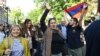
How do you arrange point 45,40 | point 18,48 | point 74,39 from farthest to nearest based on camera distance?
point 74,39 → point 45,40 → point 18,48

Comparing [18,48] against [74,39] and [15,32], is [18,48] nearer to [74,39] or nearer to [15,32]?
[15,32]

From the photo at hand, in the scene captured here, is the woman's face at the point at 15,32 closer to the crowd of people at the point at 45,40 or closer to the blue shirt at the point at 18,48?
the crowd of people at the point at 45,40

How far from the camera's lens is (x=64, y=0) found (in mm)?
43969

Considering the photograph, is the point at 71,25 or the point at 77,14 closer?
the point at 71,25

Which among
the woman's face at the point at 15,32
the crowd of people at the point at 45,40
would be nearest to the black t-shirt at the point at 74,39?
the crowd of people at the point at 45,40

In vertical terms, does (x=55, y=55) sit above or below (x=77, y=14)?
below

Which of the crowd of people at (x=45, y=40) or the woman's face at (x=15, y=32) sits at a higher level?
the woman's face at (x=15, y=32)

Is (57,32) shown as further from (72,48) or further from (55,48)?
(72,48)

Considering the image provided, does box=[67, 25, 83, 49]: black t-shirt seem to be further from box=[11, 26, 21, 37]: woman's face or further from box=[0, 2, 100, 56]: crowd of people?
box=[11, 26, 21, 37]: woman's face

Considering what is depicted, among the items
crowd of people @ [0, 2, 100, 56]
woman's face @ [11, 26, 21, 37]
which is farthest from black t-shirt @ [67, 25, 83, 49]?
woman's face @ [11, 26, 21, 37]

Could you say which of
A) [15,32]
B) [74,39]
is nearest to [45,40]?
[74,39]

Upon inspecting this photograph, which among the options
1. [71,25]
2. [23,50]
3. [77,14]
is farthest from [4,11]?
[23,50]

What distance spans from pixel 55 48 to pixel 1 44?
79.3 inches

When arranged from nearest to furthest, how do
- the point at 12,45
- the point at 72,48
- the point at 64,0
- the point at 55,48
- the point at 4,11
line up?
1. the point at 12,45
2. the point at 55,48
3. the point at 72,48
4. the point at 4,11
5. the point at 64,0
